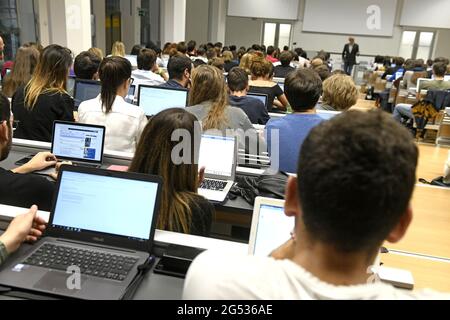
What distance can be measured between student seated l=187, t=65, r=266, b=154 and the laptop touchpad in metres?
1.73

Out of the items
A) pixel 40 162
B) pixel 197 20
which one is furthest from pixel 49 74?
pixel 197 20

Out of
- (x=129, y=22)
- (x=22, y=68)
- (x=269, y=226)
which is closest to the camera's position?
(x=269, y=226)

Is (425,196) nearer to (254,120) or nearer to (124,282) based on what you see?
(254,120)

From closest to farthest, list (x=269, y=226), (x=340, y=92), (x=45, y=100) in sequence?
(x=269, y=226)
(x=45, y=100)
(x=340, y=92)

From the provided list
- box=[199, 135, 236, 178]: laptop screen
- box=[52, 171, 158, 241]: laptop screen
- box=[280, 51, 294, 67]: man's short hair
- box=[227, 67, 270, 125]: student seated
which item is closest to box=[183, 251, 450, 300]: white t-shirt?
box=[52, 171, 158, 241]: laptop screen

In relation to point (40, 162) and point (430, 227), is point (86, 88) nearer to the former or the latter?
point (40, 162)

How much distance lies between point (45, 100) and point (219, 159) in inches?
57.9

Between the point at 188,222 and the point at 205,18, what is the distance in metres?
14.3

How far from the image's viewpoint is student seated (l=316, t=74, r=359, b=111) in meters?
3.51

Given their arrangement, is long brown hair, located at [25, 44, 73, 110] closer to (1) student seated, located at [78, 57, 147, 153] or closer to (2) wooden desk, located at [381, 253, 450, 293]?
(1) student seated, located at [78, 57, 147, 153]

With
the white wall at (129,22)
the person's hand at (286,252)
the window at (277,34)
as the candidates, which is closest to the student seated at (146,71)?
the person's hand at (286,252)

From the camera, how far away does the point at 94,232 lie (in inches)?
54.6

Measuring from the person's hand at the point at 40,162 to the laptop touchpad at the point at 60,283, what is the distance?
54.5 inches
